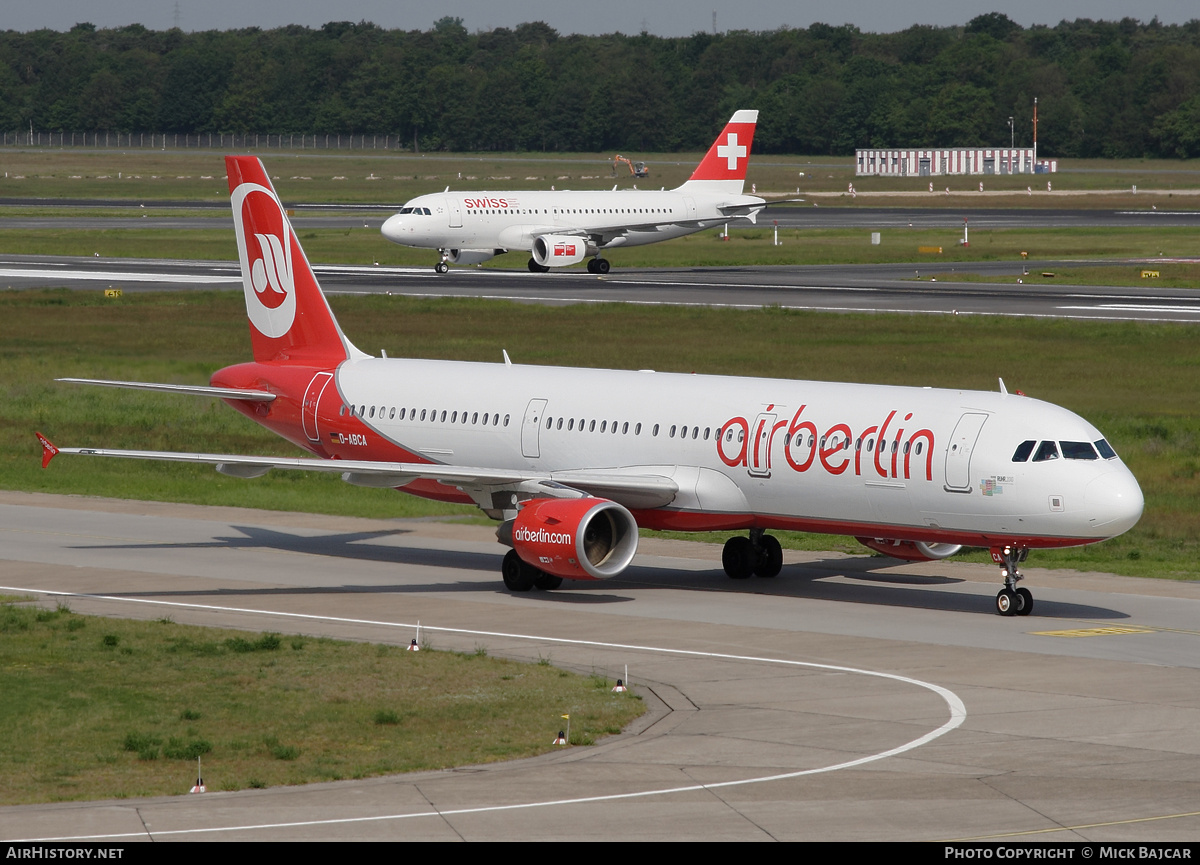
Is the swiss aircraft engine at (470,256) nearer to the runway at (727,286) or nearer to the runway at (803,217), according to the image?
the runway at (727,286)

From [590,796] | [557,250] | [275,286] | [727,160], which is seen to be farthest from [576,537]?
[727,160]

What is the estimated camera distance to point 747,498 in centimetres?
3262

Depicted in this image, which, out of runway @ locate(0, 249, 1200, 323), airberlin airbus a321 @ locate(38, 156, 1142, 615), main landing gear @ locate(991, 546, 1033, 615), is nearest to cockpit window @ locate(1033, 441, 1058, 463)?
airberlin airbus a321 @ locate(38, 156, 1142, 615)

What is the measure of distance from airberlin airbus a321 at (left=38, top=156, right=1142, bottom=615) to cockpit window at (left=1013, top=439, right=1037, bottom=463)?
0.02 meters

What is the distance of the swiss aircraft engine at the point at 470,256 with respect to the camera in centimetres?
10219

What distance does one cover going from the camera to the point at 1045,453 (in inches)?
1161

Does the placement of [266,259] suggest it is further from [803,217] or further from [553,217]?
[803,217]

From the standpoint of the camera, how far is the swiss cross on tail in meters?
107

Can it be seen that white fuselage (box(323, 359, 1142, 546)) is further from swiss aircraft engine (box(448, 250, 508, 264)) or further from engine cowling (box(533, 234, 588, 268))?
swiss aircraft engine (box(448, 250, 508, 264))

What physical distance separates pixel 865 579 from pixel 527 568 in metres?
7.29

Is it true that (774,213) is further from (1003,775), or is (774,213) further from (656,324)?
(1003,775)

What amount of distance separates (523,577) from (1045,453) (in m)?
10.3

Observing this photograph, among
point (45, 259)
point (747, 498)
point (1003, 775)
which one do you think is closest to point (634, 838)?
point (1003, 775)

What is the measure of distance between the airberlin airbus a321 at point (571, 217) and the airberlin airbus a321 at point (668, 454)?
59822 mm
